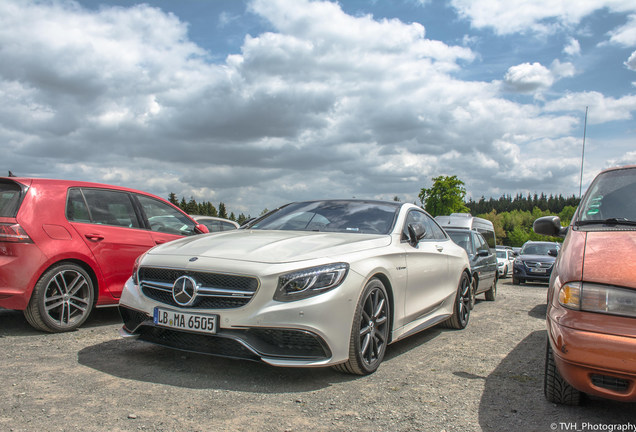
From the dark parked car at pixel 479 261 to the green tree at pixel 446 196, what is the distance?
51.0m

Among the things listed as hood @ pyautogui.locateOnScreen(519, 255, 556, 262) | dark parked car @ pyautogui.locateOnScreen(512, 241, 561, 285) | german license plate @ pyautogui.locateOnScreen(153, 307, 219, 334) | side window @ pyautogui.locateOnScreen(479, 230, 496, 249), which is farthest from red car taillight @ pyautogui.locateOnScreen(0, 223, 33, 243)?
side window @ pyautogui.locateOnScreen(479, 230, 496, 249)

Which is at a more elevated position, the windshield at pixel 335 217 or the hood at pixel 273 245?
the windshield at pixel 335 217

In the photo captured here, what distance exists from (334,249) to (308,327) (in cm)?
71

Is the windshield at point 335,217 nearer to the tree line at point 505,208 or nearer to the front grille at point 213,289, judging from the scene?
the front grille at point 213,289

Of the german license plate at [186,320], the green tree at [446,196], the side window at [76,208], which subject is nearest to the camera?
the german license plate at [186,320]

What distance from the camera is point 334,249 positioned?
398 centimetres

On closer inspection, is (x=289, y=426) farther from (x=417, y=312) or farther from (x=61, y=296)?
(x=61, y=296)

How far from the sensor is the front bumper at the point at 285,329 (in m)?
3.51

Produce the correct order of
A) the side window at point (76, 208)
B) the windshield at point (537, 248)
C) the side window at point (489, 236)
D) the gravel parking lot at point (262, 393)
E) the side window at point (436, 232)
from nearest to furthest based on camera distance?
the gravel parking lot at point (262, 393) < the side window at point (76, 208) < the side window at point (436, 232) < the windshield at point (537, 248) < the side window at point (489, 236)

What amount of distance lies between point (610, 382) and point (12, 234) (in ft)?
16.6

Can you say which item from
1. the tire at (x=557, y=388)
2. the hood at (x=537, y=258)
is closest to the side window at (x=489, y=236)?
the hood at (x=537, y=258)

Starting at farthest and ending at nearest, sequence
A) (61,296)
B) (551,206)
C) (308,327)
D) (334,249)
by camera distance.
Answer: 1. (551,206)
2. (61,296)
3. (334,249)
4. (308,327)

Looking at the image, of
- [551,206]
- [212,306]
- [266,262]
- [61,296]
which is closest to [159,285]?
[212,306]

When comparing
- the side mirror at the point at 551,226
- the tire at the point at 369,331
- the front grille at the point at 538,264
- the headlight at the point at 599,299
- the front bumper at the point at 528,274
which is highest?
the side mirror at the point at 551,226
